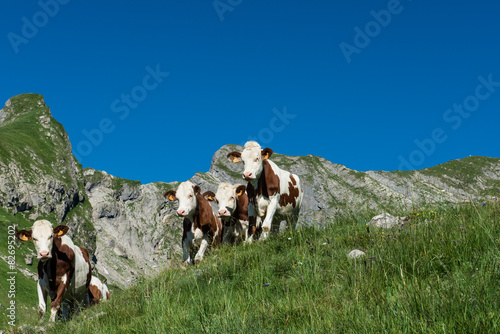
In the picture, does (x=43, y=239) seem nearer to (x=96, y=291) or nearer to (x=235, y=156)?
(x=96, y=291)

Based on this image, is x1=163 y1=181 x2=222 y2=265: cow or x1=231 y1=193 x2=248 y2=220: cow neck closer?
x1=163 y1=181 x2=222 y2=265: cow

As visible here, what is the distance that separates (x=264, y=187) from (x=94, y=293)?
7.86 metres

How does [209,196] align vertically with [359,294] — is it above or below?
above

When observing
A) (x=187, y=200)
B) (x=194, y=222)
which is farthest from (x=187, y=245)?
(x=187, y=200)

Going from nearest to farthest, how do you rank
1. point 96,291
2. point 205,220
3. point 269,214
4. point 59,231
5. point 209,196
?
point 59,231
point 269,214
point 205,220
point 209,196
point 96,291

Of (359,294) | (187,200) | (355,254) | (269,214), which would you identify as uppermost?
(187,200)

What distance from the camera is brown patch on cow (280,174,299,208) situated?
505 inches

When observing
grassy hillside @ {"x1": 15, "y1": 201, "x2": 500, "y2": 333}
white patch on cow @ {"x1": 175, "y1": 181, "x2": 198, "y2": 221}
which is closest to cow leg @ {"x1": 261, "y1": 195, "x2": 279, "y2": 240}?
white patch on cow @ {"x1": 175, "y1": 181, "x2": 198, "y2": 221}

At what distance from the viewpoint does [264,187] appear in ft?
39.9

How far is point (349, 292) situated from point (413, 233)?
206 centimetres

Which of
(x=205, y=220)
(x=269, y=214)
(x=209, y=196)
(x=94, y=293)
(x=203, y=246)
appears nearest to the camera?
(x=269, y=214)

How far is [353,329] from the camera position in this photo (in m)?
3.26

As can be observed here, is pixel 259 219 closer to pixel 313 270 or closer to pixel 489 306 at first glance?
pixel 313 270

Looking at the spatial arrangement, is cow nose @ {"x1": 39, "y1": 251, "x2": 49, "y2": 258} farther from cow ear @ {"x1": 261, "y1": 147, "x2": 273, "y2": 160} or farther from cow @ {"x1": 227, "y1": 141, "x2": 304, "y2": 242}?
cow ear @ {"x1": 261, "y1": 147, "x2": 273, "y2": 160}
